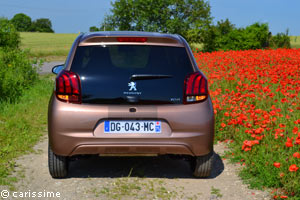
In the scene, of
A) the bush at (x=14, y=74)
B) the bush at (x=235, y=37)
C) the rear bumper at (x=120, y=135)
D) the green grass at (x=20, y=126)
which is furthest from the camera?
the bush at (x=235, y=37)

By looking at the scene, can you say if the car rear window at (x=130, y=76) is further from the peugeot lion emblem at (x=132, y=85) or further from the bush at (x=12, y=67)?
the bush at (x=12, y=67)

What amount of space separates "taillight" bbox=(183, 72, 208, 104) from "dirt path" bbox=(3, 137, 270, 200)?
3.33ft

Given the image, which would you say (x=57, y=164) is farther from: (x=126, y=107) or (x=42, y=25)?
(x=42, y=25)

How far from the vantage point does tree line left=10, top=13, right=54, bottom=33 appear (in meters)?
126

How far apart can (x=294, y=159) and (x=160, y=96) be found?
1.61 m

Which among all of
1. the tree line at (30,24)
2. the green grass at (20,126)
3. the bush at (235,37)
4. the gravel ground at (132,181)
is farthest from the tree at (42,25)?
the gravel ground at (132,181)

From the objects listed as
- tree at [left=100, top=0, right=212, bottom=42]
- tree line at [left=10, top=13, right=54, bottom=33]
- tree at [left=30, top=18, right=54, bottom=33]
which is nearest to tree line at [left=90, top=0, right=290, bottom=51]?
tree at [left=100, top=0, right=212, bottom=42]

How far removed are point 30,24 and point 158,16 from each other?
97.6 meters

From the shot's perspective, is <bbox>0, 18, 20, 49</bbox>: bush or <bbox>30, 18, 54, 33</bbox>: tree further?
<bbox>30, 18, 54, 33</bbox>: tree

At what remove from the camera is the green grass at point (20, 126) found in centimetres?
614

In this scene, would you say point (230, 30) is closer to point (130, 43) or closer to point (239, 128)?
point (239, 128)

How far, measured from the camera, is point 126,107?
191 inches

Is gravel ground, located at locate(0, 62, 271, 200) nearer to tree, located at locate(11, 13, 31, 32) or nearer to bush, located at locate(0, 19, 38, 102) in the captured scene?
bush, located at locate(0, 19, 38, 102)

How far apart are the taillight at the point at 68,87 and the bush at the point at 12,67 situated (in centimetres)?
654
